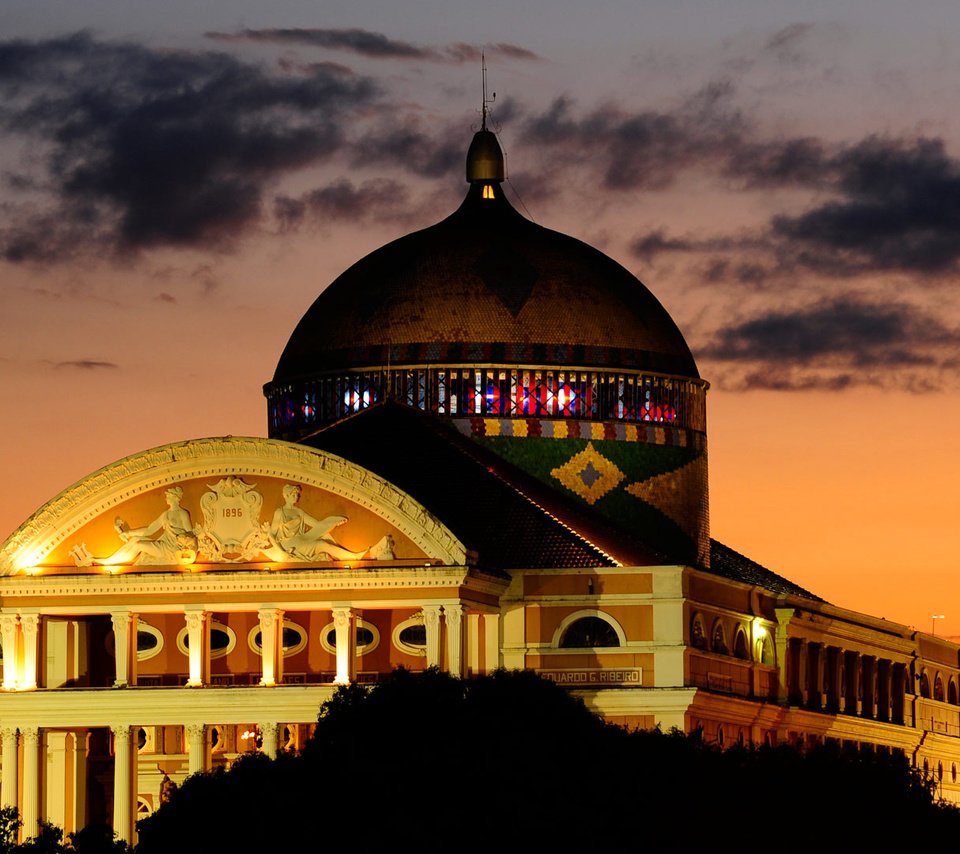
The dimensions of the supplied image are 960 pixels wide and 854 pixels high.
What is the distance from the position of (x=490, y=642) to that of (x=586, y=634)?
104 inches

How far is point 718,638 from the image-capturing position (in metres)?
104

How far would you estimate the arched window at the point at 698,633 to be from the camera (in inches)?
3967

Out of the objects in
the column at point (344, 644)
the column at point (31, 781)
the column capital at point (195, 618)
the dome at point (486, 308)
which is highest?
the dome at point (486, 308)

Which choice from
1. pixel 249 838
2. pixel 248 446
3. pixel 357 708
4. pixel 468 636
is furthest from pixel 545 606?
pixel 249 838

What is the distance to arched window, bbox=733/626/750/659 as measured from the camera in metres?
106

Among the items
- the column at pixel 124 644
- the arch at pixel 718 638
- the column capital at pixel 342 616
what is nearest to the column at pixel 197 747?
the column at pixel 124 644

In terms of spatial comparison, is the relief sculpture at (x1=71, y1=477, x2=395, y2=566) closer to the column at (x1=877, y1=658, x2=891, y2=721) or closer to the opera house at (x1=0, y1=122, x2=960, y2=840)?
the opera house at (x1=0, y1=122, x2=960, y2=840)

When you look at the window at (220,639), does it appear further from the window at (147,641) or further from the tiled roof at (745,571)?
the tiled roof at (745,571)

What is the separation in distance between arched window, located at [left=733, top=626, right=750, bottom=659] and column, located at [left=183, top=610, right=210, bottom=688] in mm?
16292

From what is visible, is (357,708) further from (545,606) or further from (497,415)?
(497,415)

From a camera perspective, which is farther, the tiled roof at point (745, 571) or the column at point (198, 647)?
the tiled roof at point (745, 571)

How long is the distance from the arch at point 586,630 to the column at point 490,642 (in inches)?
62.4

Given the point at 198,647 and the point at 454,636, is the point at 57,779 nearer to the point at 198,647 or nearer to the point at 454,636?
the point at 198,647

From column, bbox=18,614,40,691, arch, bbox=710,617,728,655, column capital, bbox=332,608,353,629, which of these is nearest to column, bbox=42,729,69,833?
column, bbox=18,614,40,691
